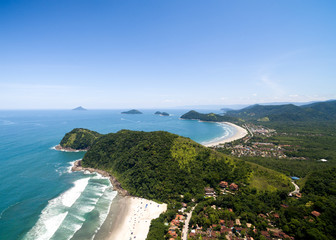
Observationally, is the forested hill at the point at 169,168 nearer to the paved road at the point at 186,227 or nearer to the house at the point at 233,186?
the house at the point at 233,186

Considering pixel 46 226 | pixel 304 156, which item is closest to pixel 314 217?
pixel 46 226

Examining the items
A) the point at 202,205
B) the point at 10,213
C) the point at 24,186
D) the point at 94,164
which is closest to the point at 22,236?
the point at 10,213

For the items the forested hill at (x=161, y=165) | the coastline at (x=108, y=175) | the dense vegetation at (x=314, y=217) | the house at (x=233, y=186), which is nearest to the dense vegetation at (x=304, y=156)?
the dense vegetation at (x=314, y=217)

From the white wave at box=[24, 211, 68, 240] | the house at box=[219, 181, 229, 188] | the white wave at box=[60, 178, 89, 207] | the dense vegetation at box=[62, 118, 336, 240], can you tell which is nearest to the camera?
the dense vegetation at box=[62, 118, 336, 240]

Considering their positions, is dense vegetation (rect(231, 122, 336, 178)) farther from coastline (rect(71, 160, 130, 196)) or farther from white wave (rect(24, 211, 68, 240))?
white wave (rect(24, 211, 68, 240))

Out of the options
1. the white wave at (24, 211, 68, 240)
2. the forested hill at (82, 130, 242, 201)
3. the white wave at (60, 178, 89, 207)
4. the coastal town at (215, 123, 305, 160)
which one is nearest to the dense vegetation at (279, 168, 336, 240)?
the forested hill at (82, 130, 242, 201)

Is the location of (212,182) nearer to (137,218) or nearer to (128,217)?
(137,218)

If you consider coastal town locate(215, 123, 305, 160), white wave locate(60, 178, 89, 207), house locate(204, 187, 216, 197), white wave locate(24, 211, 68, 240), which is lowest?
coastal town locate(215, 123, 305, 160)
